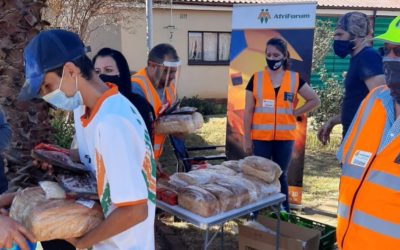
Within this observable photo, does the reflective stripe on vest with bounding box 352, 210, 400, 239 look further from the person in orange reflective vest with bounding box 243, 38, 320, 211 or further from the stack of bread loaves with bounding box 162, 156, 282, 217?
the person in orange reflective vest with bounding box 243, 38, 320, 211

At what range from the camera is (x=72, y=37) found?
57.2 inches

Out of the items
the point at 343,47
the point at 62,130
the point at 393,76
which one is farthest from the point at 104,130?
the point at 62,130

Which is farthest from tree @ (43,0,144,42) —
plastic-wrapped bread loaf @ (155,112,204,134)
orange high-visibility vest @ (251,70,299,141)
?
plastic-wrapped bread loaf @ (155,112,204,134)

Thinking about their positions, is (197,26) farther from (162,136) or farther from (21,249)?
(21,249)

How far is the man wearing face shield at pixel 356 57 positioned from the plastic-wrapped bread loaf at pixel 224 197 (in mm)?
1521

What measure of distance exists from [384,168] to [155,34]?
1130 centimetres

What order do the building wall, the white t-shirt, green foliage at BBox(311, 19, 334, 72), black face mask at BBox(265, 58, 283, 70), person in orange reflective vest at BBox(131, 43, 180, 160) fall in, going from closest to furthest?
the white t-shirt → person in orange reflective vest at BBox(131, 43, 180, 160) → black face mask at BBox(265, 58, 283, 70) → green foliage at BBox(311, 19, 334, 72) → the building wall

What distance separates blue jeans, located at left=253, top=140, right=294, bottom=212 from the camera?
4.11 metres

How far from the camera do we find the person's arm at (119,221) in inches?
54.3

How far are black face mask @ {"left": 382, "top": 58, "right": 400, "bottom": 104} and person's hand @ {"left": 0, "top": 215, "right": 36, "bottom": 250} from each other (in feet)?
5.15

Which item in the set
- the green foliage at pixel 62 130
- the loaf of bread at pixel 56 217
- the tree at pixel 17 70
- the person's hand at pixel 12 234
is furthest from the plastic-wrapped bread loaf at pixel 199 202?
the green foliage at pixel 62 130

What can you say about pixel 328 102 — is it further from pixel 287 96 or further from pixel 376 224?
pixel 376 224

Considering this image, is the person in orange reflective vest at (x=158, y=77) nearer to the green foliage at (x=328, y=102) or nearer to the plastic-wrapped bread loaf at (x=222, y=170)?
the plastic-wrapped bread loaf at (x=222, y=170)

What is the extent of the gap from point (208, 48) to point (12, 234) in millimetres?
12167
